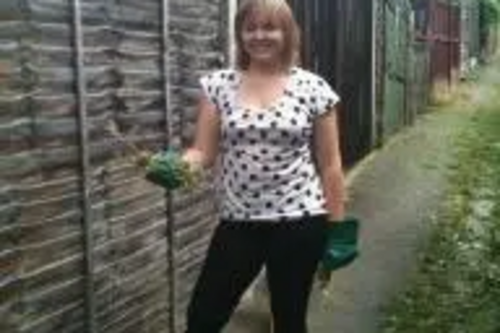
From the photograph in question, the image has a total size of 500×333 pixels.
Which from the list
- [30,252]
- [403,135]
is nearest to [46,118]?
[30,252]

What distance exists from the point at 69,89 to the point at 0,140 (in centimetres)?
61

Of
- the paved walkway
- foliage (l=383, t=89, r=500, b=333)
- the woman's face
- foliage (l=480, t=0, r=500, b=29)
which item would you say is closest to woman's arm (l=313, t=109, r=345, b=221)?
the woman's face

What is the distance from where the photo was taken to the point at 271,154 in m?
4.69

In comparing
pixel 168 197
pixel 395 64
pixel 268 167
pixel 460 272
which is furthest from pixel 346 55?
pixel 268 167

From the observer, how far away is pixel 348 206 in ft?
37.8

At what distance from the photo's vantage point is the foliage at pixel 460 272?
24.1 ft

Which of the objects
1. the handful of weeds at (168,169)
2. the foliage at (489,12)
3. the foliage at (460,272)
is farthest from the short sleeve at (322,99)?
the foliage at (489,12)

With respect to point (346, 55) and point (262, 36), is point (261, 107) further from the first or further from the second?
point (346, 55)

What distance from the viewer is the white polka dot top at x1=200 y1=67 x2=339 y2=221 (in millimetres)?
4695

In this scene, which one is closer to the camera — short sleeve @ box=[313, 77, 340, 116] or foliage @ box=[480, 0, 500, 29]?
short sleeve @ box=[313, 77, 340, 116]

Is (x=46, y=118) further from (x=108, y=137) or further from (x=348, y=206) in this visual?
(x=348, y=206)

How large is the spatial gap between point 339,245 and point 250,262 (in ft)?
1.20

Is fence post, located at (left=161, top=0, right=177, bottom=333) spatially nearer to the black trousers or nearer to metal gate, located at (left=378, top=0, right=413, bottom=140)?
the black trousers

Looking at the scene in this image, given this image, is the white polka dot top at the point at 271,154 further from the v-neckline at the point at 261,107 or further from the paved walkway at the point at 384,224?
the paved walkway at the point at 384,224
